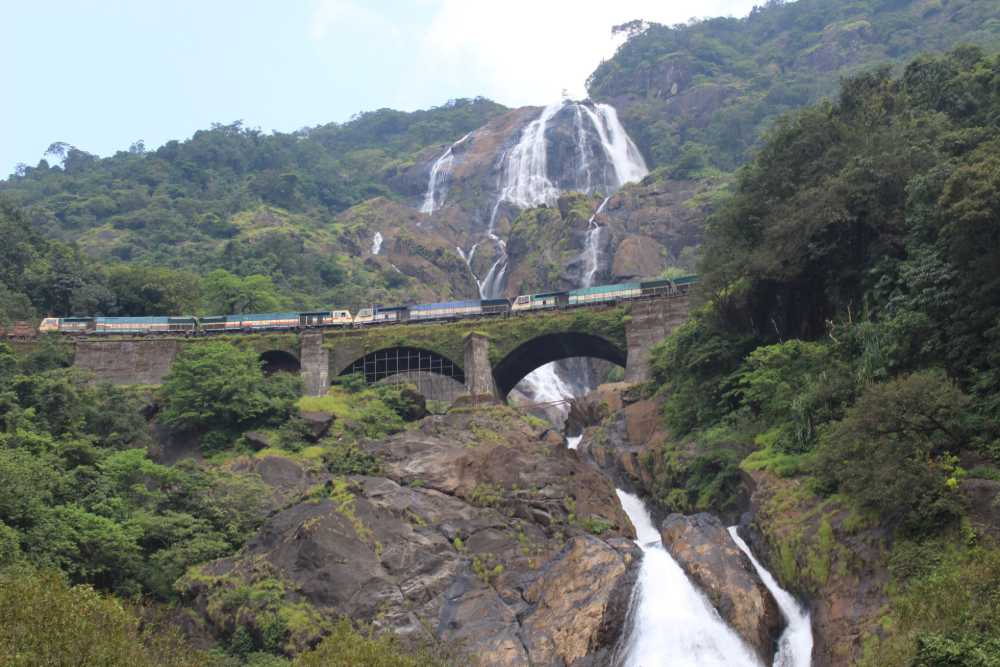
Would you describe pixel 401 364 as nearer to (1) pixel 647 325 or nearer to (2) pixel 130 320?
(1) pixel 647 325

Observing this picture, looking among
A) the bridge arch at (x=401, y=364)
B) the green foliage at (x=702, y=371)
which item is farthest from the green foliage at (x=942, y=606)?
the bridge arch at (x=401, y=364)

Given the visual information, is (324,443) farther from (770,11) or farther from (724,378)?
(770,11)

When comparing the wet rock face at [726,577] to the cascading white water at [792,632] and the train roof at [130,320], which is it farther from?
the train roof at [130,320]

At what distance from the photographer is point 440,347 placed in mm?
Result: 62625

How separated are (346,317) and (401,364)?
5.40 meters

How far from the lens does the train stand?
62875 millimetres

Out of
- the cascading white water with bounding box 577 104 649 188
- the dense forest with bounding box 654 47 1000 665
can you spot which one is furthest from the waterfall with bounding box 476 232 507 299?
the dense forest with bounding box 654 47 1000 665

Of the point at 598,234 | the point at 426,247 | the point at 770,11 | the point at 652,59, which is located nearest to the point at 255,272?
the point at 426,247

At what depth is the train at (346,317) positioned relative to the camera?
6288 cm

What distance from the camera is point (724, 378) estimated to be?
43.8 m

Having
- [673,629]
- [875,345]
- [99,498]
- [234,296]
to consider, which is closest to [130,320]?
[234,296]

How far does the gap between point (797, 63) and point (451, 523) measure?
14030cm

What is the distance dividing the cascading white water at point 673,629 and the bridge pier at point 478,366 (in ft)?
89.7

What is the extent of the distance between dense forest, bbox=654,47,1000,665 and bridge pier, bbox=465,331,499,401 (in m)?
12.9
